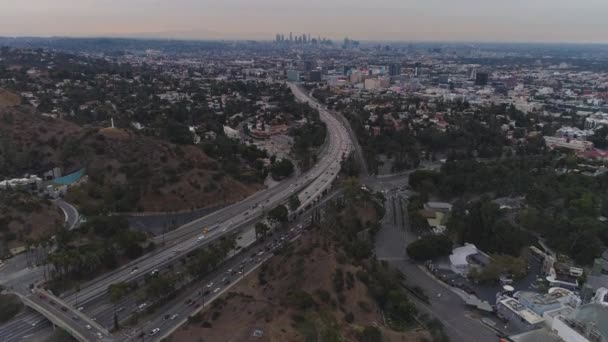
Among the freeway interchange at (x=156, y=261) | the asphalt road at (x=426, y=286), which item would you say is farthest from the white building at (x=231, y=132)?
the asphalt road at (x=426, y=286)

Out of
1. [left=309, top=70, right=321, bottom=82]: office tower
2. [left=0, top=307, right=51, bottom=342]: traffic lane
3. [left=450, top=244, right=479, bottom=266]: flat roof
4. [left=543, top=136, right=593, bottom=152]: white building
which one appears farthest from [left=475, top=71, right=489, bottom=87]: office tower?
[left=0, top=307, right=51, bottom=342]: traffic lane

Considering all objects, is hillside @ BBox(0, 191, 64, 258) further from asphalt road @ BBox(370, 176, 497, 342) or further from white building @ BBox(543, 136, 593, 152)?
white building @ BBox(543, 136, 593, 152)

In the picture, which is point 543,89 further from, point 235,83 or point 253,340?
point 253,340

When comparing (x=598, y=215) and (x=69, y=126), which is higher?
(x=69, y=126)

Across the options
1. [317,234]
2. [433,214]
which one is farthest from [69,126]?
[433,214]

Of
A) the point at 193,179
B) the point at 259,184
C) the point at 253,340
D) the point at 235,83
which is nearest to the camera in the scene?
the point at 253,340
